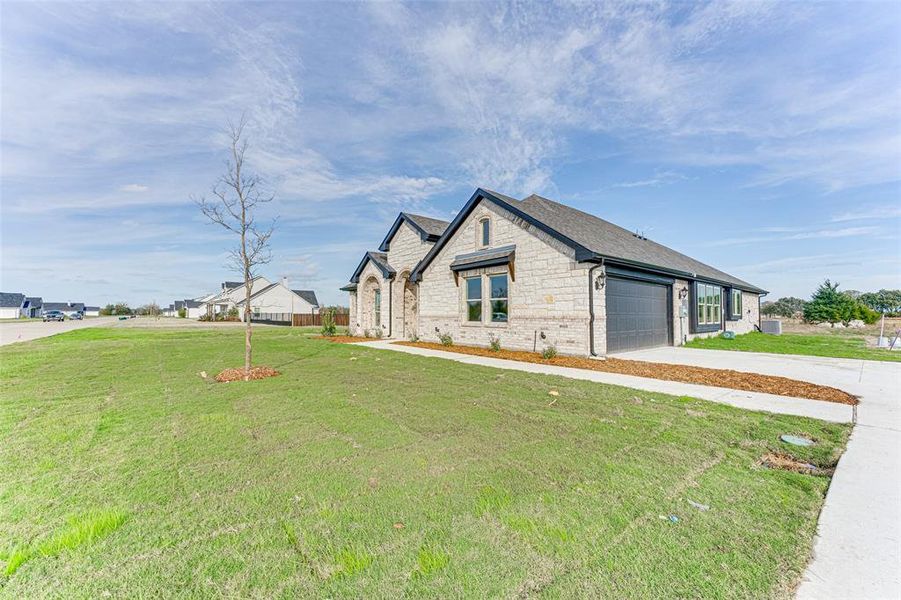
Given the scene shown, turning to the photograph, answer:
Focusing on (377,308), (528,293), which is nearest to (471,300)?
(528,293)

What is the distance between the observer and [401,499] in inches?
117

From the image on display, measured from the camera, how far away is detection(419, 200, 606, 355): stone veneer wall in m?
11.5

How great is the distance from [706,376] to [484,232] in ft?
29.7

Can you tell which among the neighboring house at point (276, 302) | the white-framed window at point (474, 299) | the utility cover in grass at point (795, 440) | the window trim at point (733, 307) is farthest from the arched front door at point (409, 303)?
the neighboring house at point (276, 302)

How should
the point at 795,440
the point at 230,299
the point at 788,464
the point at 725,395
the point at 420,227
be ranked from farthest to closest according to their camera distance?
1. the point at 230,299
2. the point at 420,227
3. the point at 725,395
4. the point at 795,440
5. the point at 788,464

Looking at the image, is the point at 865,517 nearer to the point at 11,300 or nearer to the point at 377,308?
the point at 377,308

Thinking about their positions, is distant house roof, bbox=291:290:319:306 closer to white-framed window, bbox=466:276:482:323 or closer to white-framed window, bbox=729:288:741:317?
white-framed window, bbox=466:276:482:323

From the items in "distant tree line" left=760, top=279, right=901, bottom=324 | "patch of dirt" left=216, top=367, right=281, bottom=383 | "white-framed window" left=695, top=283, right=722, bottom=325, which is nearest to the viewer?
"patch of dirt" left=216, top=367, right=281, bottom=383

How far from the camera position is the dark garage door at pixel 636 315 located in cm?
1218

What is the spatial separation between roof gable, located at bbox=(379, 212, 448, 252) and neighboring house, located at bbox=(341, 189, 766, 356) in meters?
0.08

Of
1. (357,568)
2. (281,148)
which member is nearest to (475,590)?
(357,568)

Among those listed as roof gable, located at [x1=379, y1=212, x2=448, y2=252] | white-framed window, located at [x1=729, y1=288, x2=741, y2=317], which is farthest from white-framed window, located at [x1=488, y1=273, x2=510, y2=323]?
white-framed window, located at [x1=729, y1=288, x2=741, y2=317]

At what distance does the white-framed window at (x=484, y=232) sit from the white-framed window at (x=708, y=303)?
10.6 metres

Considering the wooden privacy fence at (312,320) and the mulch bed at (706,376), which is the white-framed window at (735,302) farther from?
the wooden privacy fence at (312,320)
